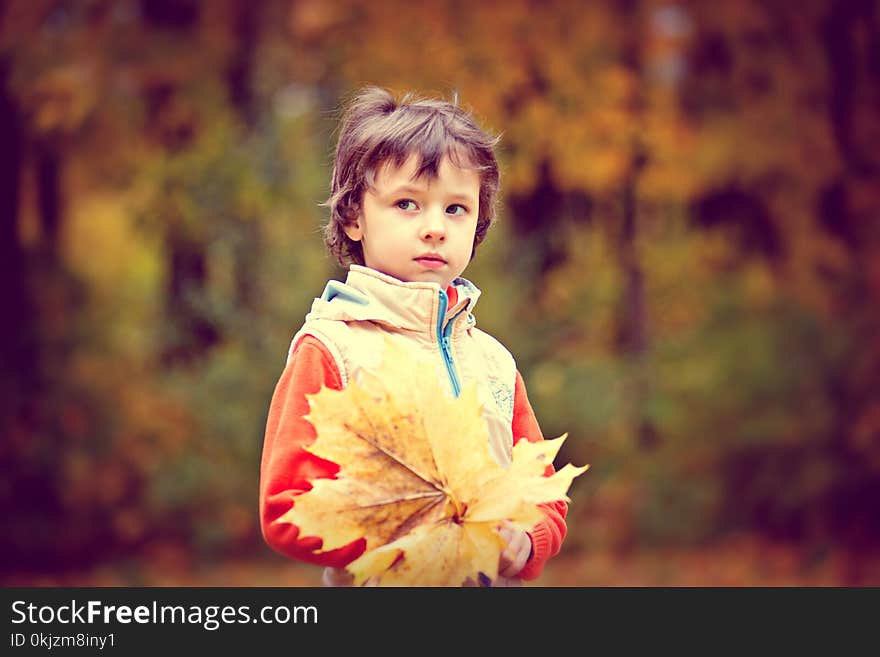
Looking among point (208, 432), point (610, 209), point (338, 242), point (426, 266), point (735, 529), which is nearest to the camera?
point (426, 266)

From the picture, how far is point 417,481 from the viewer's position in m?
1.70

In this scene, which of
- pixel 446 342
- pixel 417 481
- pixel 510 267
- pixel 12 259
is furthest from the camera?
pixel 12 259

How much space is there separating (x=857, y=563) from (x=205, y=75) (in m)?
5.05

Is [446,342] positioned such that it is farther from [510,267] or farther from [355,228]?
[510,267]

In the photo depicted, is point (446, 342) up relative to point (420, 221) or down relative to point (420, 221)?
down

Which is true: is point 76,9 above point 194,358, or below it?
above

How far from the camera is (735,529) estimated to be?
25.2 ft

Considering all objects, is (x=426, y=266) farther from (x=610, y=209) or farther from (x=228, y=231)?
(x=610, y=209)

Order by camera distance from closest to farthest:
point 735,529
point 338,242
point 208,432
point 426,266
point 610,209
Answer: point 426,266, point 338,242, point 208,432, point 735,529, point 610,209

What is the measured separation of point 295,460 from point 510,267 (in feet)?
18.2

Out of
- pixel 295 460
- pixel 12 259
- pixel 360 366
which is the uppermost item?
pixel 12 259

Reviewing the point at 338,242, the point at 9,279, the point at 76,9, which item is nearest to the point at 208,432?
the point at 9,279

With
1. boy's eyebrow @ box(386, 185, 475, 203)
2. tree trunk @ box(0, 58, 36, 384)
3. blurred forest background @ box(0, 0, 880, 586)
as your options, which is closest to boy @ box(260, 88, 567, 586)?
boy's eyebrow @ box(386, 185, 475, 203)

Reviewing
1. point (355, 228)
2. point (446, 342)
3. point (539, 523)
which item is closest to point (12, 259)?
point (355, 228)
